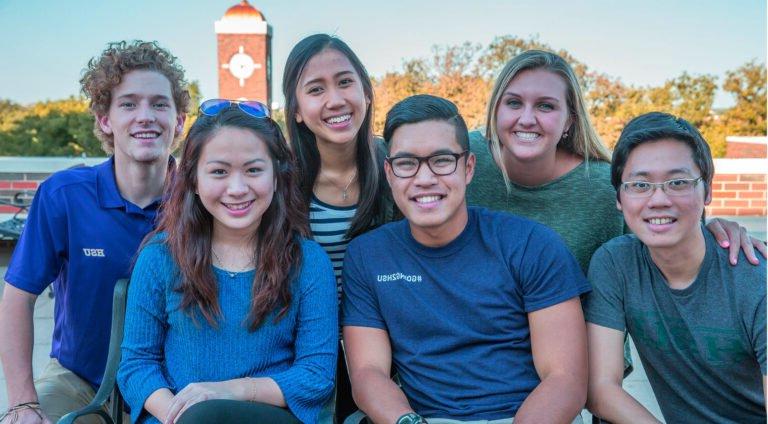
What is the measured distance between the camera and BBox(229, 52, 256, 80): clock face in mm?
20859

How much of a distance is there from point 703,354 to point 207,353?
148 centimetres

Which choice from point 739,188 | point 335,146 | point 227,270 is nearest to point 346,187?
point 335,146

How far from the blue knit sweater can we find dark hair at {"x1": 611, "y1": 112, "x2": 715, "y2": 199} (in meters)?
1.02

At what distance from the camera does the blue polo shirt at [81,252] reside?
2473 mm

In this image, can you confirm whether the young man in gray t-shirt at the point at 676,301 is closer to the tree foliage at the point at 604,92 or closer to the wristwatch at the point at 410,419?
the wristwatch at the point at 410,419

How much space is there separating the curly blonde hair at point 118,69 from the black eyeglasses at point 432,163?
1.01m

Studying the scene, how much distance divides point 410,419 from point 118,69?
162cm

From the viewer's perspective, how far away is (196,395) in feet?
6.52

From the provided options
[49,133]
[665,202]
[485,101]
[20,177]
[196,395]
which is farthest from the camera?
[49,133]

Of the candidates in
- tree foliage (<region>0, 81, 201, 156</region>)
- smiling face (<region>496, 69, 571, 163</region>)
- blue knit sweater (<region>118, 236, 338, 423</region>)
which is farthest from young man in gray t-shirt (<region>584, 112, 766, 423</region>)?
tree foliage (<region>0, 81, 201, 156</region>)

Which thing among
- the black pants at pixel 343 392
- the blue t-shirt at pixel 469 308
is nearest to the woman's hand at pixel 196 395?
the blue t-shirt at pixel 469 308

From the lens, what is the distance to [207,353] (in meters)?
2.16

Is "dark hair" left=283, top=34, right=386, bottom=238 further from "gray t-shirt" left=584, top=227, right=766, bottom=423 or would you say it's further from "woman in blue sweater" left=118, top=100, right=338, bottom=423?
"gray t-shirt" left=584, top=227, right=766, bottom=423

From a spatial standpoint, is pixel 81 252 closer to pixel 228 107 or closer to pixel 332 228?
pixel 228 107
